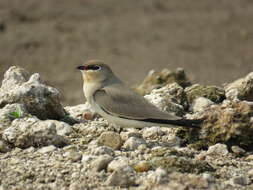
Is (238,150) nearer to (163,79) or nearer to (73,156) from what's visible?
(73,156)

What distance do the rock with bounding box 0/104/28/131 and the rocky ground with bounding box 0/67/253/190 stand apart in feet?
0.03

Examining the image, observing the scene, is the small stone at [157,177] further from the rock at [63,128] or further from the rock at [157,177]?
the rock at [63,128]

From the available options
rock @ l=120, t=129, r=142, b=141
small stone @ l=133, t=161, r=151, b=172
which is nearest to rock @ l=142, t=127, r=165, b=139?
rock @ l=120, t=129, r=142, b=141

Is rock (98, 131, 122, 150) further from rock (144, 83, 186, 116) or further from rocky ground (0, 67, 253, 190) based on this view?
rock (144, 83, 186, 116)

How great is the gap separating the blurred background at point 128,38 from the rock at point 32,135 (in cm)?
875

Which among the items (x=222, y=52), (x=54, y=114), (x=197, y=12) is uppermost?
(x=197, y=12)

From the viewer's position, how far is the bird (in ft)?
19.9

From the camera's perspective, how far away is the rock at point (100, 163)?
202 inches

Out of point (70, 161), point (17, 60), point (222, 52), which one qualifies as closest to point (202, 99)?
point (70, 161)

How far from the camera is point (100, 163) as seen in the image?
16.8ft

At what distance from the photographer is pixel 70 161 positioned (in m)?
5.36

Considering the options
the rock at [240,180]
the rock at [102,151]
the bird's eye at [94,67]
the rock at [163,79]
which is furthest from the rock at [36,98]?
the rock at [163,79]

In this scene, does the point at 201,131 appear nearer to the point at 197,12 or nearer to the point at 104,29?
the point at 104,29

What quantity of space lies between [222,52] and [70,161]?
14376 mm
